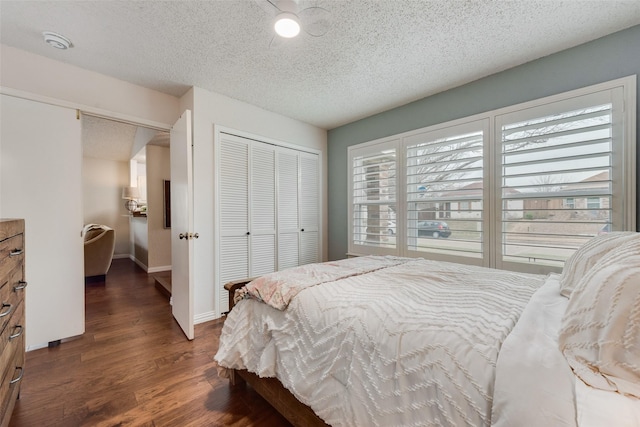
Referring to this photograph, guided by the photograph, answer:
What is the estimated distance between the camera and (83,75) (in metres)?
2.46

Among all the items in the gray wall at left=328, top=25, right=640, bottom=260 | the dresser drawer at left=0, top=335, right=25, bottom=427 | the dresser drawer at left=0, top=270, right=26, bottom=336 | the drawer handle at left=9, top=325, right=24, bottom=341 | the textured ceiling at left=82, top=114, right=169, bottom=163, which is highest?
the textured ceiling at left=82, top=114, right=169, bottom=163

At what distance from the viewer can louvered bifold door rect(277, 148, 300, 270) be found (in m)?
3.56

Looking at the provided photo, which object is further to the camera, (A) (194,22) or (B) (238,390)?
(A) (194,22)

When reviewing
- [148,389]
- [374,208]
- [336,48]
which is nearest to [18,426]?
[148,389]

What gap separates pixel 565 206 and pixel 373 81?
6.58ft

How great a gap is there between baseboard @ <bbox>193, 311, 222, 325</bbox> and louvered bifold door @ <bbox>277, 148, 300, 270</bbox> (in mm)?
969

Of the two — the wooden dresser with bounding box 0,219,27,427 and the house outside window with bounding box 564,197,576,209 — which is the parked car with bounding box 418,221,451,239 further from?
the wooden dresser with bounding box 0,219,27,427

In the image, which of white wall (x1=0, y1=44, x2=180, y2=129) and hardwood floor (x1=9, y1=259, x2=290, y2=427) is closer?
hardwood floor (x1=9, y1=259, x2=290, y2=427)

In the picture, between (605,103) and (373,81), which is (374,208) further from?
(605,103)

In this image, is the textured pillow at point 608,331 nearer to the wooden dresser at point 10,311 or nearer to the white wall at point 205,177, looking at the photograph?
the wooden dresser at point 10,311

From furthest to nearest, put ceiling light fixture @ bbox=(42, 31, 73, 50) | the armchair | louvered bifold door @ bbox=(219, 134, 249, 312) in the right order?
the armchair, louvered bifold door @ bbox=(219, 134, 249, 312), ceiling light fixture @ bbox=(42, 31, 73, 50)

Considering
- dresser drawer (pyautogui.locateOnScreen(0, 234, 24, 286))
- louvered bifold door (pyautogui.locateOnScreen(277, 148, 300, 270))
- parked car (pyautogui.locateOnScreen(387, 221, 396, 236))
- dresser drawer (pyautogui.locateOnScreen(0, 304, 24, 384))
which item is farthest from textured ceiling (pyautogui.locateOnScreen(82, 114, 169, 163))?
parked car (pyautogui.locateOnScreen(387, 221, 396, 236))

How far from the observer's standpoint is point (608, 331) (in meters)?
0.63

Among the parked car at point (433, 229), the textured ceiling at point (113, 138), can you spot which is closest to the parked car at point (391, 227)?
the parked car at point (433, 229)
